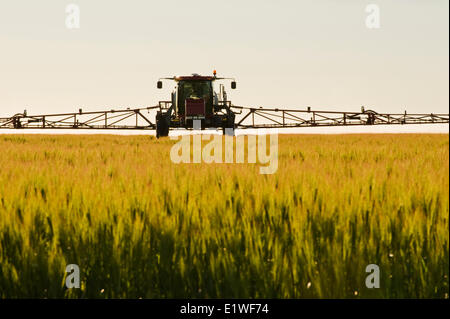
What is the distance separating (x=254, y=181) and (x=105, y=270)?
2169 mm

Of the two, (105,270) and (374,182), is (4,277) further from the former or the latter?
(374,182)

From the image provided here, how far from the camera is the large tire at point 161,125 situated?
75.6ft

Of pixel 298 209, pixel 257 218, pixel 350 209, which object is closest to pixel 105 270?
pixel 257 218

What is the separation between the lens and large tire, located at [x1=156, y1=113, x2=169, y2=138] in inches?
907

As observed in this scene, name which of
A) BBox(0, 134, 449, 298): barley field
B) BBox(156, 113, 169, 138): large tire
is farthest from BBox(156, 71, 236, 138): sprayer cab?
BBox(0, 134, 449, 298): barley field

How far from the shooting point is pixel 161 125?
2314cm

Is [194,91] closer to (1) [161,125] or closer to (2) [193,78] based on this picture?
(2) [193,78]

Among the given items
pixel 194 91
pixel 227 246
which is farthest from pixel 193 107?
pixel 227 246

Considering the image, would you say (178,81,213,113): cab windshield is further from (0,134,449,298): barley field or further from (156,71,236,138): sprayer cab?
(0,134,449,298): barley field

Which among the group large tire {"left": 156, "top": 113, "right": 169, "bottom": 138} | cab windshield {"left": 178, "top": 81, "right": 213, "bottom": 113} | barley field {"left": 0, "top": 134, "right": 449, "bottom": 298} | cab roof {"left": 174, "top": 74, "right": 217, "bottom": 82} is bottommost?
barley field {"left": 0, "top": 134, "right": 449, "bottom": 298}

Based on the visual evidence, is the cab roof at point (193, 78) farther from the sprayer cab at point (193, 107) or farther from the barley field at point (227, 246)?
the barley field at point (227, 246)

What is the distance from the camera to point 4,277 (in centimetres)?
253

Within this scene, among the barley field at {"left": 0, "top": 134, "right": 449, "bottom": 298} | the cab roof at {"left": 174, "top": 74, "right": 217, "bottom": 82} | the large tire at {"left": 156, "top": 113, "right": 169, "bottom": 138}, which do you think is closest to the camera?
the barley field at {"left": 0, "top": 134, "right": 449, "bottom": 298}

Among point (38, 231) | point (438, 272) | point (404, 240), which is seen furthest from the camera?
point (38, 231)
